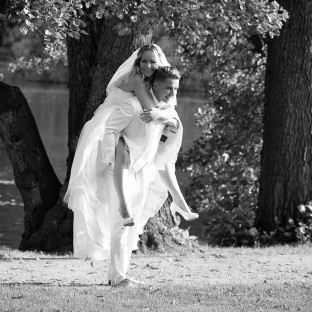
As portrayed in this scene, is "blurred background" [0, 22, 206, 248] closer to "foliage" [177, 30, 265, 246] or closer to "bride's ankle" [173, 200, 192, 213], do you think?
"foliage" [177, 30, 265, 246]

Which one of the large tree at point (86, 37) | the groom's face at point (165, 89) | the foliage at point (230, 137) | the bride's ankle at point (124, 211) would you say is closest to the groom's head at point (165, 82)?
the groom's face at point (165, 89)

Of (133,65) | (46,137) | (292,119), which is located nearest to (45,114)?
(46,137)

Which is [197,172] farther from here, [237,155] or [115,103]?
[115,103]

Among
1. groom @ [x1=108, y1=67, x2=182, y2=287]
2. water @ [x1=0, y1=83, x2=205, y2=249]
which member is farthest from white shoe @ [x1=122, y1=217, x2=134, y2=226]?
water @ [x1=0, y1=83, x2=205, y2=249]

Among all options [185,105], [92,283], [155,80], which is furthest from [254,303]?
[185,105]

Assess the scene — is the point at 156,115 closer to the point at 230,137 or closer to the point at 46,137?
the point at 230,137

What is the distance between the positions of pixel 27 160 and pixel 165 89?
4783 mm

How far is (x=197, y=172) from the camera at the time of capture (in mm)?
16656

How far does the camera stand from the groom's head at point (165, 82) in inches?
282

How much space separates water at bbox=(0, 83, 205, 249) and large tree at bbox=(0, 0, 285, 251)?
12.0 feet

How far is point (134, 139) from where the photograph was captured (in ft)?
23.9

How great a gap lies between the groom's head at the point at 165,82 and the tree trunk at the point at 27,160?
4538mm

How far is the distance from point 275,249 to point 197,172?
609 cm

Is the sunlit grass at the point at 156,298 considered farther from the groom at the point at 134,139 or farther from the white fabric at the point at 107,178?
the white fabric at the point at 107,178
